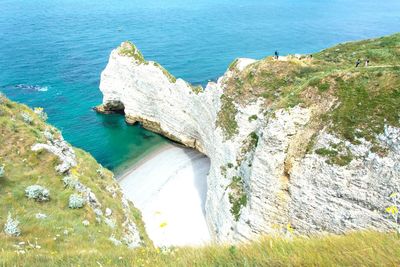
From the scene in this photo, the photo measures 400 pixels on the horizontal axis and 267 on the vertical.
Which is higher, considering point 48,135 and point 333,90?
point 333,90

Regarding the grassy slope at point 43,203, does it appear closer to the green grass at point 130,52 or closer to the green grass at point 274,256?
the green grass at point 274,256

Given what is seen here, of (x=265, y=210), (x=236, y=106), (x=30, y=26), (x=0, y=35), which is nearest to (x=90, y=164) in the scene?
(x=265, y=210)

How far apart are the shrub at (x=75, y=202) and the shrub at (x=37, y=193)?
1097 millimetres

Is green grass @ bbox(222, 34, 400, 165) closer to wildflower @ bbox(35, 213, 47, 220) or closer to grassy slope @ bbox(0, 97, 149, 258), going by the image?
grassy slope @ bbox(0, 97, 149, 258)

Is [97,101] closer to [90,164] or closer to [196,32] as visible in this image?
[90,164]

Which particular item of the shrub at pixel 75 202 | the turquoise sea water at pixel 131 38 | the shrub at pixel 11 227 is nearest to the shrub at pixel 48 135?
the shrub at pixel 75 202

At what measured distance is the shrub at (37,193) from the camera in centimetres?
1564

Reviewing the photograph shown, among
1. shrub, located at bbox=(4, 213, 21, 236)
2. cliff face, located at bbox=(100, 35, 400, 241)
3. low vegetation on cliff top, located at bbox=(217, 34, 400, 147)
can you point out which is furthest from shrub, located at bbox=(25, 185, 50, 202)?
low vegetation on cliff top, located at bbox=(217, 34, 400, 147)

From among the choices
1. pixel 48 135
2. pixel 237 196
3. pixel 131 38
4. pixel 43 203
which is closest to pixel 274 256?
pixel 43 203

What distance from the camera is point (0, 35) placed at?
97438 millimetres

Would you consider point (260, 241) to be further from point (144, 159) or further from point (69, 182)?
point (144, 159)

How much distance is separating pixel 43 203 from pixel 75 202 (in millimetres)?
1489

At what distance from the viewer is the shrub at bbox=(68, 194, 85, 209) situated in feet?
53.6

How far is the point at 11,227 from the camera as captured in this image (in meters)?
12.7
